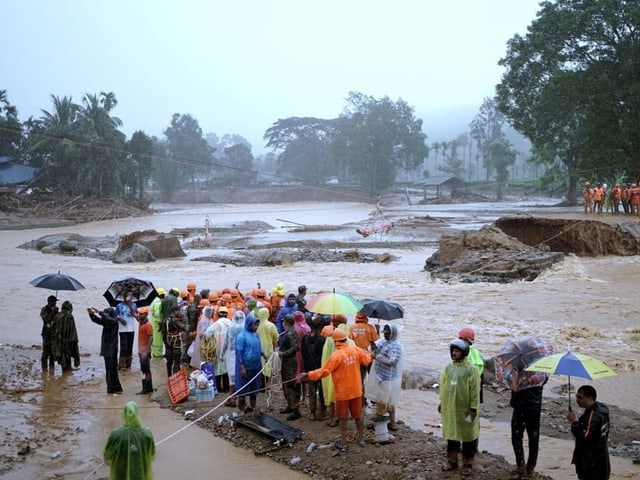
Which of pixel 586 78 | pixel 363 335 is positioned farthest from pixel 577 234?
pixel 363 335

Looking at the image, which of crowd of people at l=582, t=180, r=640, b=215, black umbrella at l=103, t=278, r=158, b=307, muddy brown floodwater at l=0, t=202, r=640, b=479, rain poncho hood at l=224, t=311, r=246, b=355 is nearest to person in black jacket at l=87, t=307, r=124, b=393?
muddy brown floodwater at l=0, t=202, r=640, b=479

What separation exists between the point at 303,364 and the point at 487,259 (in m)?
14.3

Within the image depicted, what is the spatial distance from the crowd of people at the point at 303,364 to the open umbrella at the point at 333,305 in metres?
0.15

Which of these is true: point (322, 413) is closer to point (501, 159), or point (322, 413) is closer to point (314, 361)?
point (314, 361)

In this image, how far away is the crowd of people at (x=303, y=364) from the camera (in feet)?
16.4

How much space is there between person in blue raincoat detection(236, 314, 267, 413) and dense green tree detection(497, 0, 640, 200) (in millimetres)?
29919

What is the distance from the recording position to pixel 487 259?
20766mm

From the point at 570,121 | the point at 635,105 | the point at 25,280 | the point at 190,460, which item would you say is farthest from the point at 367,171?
the point at 190,460

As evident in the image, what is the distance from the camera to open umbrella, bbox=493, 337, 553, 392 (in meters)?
5.61

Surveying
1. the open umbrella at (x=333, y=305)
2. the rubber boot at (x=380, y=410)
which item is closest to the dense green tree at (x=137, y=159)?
the open umbrella at (x=333, y=305)

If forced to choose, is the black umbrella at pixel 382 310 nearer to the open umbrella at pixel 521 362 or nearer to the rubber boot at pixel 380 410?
the rubber boot at pixel 380 410

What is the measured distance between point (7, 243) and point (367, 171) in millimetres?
50490

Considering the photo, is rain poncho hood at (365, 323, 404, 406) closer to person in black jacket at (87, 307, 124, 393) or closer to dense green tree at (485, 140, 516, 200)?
person in black jacket at (87, 307, 124, 393)

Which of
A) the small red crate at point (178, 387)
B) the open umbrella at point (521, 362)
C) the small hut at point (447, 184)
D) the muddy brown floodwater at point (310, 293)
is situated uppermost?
the small hut at point (447, 184)
